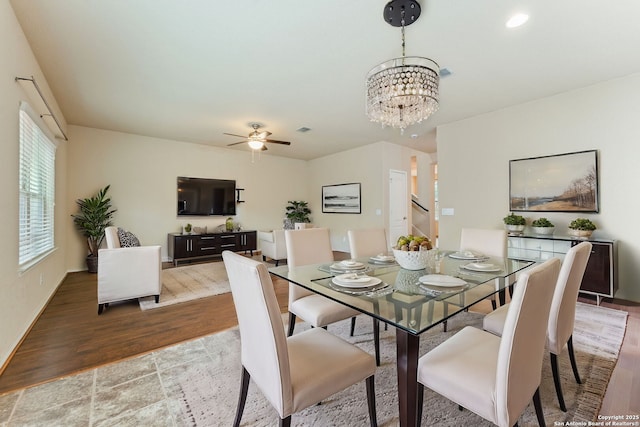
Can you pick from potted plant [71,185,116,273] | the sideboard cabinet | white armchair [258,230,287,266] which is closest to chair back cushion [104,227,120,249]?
potted plant [71,185,116,273]

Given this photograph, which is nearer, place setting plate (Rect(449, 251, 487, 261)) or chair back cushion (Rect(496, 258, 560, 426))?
chair back cushion (Rect(496, 258, 560, 426))

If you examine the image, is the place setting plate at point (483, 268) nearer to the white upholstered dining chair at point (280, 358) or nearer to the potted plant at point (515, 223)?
the white upholstered dining chair at point (280, 358)

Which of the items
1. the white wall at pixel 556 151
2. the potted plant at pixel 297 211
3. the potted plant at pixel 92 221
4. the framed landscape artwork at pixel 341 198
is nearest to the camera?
the white wall at pixel 556 151

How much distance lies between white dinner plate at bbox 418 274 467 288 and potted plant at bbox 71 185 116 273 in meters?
5.68

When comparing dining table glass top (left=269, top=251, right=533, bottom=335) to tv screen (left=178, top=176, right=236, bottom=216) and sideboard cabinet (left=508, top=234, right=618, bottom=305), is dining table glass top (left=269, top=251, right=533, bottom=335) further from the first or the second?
tv screen (left=178, top=176, right=236, bottom=216)

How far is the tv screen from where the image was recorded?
6.28 metres

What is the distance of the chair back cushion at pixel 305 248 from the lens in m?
2.42

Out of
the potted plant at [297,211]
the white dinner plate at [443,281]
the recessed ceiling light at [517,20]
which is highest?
the recessed ceiling light at [517,20]

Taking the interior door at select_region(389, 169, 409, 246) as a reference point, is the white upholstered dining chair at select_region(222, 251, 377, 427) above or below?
below

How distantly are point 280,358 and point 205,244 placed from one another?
5.43 meters

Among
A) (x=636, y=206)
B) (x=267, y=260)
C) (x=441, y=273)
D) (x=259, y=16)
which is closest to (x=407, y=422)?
(x=441, y=273)

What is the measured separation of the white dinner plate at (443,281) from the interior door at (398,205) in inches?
191

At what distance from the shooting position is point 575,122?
11.8ft

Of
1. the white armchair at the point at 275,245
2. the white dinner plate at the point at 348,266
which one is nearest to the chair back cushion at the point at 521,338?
the white dinner plate at the point at 348,266
